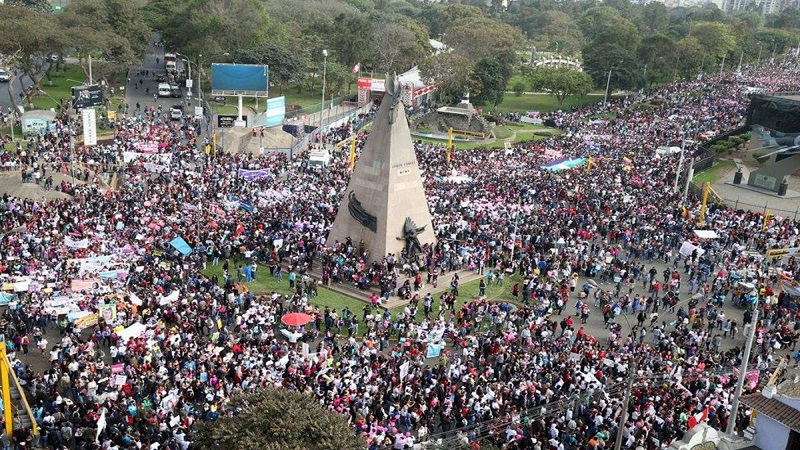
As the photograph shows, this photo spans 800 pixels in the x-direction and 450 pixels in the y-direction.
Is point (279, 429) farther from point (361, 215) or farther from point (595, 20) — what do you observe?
point (595, 20)

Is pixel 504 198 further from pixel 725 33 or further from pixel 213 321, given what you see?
pixel 725 33

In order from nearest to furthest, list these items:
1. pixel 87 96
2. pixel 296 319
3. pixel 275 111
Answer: pixel 296 319, pixel 87 96, pixel 275 111

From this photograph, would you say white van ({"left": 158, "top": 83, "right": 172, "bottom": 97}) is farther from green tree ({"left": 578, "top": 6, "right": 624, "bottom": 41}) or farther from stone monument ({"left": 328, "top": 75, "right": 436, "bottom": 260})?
green tree ({"left": 578, "top": 6, "right": 624, "bottom": 41})

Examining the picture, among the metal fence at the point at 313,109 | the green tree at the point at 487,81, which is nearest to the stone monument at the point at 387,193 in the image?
the metal fence at the point at 313,109

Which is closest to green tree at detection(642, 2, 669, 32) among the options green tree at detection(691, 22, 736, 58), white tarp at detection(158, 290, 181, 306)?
green tree at detection(691, 22, 736, 58)

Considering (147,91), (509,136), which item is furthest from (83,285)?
(147,91)

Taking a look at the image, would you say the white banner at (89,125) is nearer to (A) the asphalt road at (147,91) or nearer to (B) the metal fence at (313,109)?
(A) the asphalt road at (147,91)

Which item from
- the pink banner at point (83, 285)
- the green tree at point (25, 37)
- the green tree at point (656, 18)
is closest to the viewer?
the pink banner at point (83, 285)
